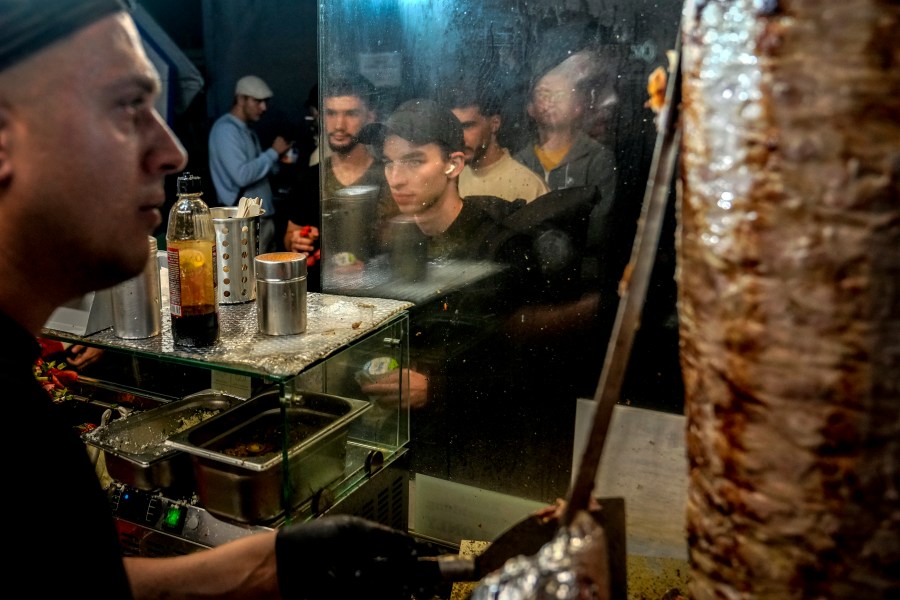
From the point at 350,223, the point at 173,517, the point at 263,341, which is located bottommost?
the point at 173,517

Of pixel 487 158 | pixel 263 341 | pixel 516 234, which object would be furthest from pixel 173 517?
pixel 487 158

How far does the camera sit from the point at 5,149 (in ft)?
4.26

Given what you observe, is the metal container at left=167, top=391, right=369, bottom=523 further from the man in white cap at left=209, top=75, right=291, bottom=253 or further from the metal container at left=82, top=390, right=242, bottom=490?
the man in white cap at left=209, top=75, right=291, bottom=253

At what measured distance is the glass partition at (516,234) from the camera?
2609 mm

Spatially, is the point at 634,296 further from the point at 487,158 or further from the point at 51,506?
the point at 487,158

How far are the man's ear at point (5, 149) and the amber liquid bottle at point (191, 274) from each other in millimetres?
1161

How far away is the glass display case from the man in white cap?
416 cm

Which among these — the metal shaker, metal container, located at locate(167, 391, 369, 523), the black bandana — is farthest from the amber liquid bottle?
the black bandana

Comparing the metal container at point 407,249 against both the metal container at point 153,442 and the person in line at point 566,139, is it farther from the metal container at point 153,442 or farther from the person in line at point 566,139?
the metal container at point 153,442

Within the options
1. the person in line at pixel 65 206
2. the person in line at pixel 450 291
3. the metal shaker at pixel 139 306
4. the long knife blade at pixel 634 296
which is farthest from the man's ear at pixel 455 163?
the long knife blade at pixel 634 296

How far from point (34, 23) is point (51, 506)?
88cm

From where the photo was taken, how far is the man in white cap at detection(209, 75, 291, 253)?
23.4ft

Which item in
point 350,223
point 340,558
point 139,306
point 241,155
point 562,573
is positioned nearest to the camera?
point 562,573

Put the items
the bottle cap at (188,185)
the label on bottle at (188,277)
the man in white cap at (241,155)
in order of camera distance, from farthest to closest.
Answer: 1. the man in white cap at (241,155)
2. the bottle cap at (188,185)
3. the label on bottle at (188,277)
